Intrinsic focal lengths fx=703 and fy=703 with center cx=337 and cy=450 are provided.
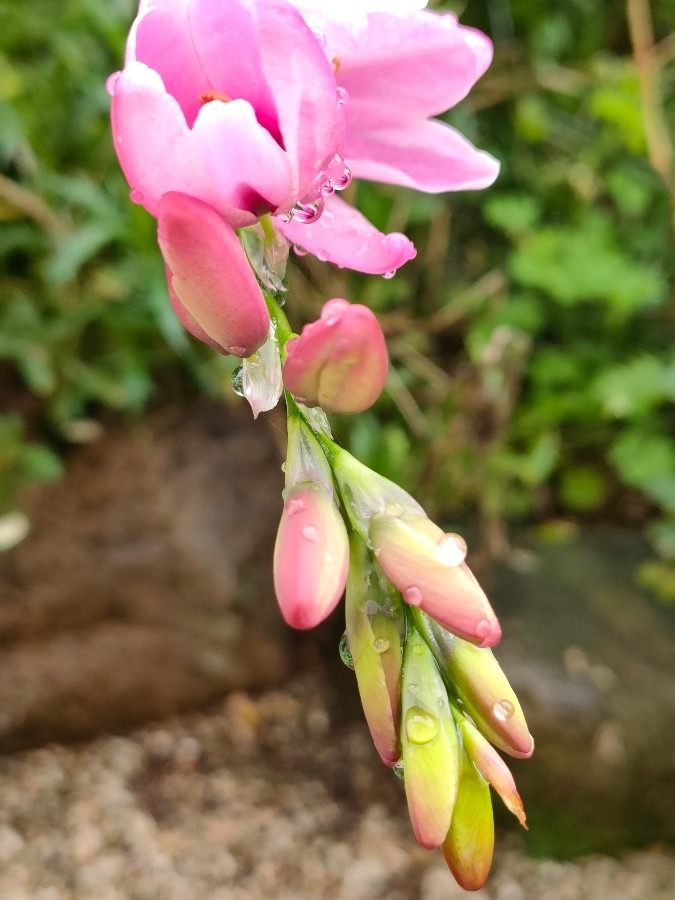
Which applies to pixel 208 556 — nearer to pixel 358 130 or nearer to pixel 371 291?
pixel 371 291

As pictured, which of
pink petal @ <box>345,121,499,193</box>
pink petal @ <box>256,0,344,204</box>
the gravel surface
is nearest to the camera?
pink petal @ <box>256,0,344,204</box>

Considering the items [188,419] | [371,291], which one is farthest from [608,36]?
[188,419]

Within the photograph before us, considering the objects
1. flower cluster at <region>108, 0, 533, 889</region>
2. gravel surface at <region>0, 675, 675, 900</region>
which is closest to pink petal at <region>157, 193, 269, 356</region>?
flower cluster at <region>108, 0, 533, 889</region>

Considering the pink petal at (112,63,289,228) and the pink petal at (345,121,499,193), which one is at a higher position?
the pink petal at (112,63,289,228)

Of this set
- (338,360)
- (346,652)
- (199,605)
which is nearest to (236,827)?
(199,605)

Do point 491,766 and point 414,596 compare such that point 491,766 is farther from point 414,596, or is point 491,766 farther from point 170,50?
point 170,50

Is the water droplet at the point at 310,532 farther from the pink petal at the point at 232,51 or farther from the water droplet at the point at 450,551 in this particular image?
the pink petal at the point at 232,51

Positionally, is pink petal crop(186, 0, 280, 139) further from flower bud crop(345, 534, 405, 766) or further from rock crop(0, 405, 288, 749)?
rock crop(0, 405, 288, 749)
